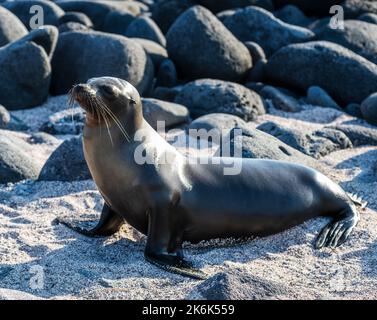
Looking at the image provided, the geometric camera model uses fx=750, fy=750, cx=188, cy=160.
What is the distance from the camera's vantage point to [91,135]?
512cm

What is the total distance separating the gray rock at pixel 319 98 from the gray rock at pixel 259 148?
11.0 feet

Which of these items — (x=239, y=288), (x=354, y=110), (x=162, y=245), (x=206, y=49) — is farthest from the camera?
(x=206, y=49)

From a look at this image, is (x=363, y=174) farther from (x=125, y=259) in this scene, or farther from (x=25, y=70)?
(x=25, y=70)

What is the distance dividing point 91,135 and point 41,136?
354cm

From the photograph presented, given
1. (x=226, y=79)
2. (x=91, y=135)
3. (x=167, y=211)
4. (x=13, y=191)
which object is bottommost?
(x=226, y=79)

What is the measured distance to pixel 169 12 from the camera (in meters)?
14.6

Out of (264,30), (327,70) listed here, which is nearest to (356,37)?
(327,70)

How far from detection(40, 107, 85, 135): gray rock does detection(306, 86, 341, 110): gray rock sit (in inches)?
136

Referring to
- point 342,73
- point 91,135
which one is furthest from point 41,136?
point 342,73

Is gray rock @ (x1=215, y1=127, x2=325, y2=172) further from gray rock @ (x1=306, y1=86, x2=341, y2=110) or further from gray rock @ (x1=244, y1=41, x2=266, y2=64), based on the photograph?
gray rock @ (x1=244, y1=41, x2=266, y2=64)

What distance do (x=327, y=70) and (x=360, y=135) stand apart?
2.23 meters

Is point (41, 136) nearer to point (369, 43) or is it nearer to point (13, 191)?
point (13, 191)

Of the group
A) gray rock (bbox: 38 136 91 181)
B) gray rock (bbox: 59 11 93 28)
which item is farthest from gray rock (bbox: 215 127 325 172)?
gray rock (bbox: 59 11 93 28)
